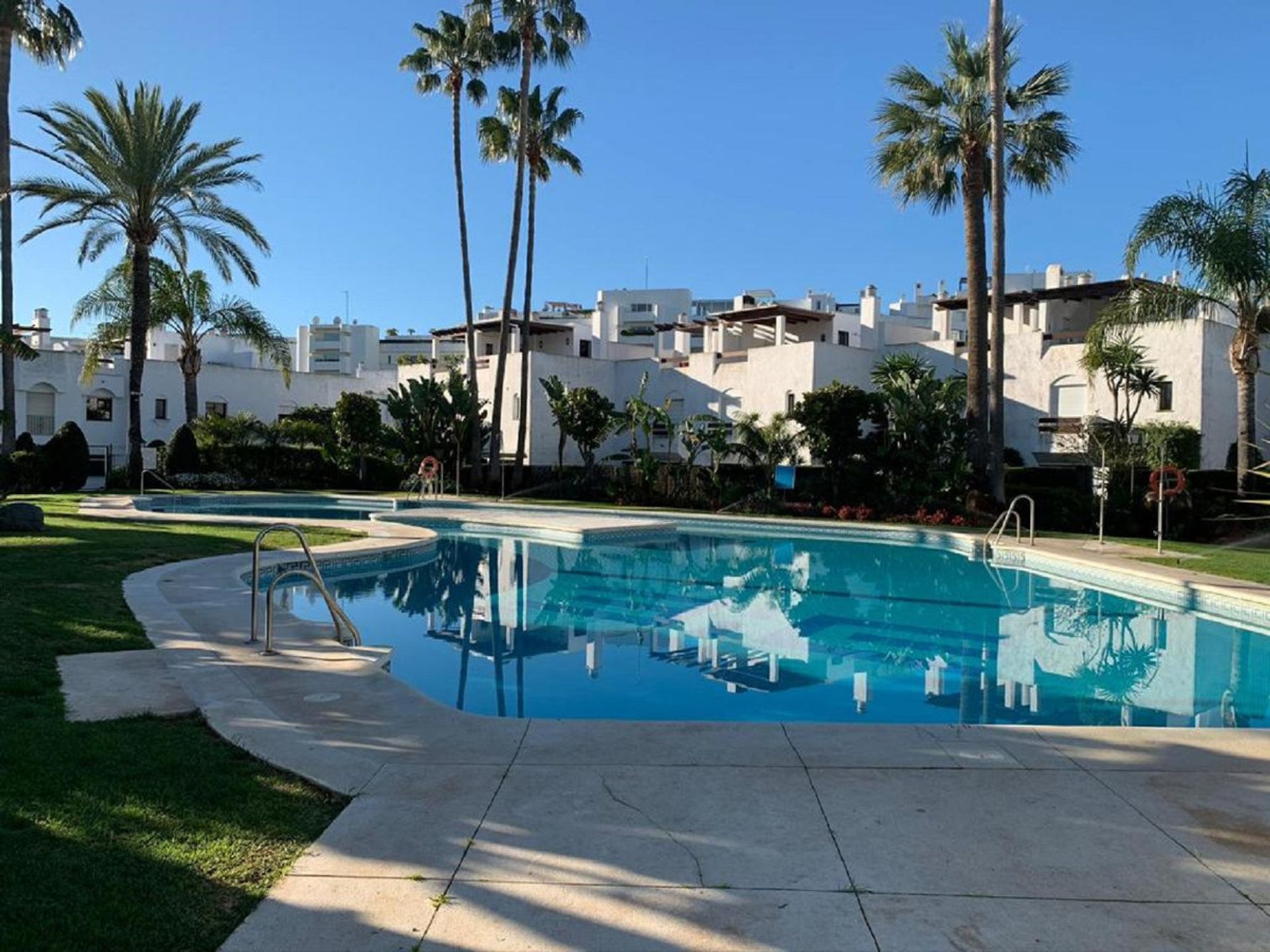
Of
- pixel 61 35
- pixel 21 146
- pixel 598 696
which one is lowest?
pixel 598 696

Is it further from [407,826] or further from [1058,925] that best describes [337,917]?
[1058,925]

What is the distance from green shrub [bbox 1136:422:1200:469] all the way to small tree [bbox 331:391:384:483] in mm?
24008

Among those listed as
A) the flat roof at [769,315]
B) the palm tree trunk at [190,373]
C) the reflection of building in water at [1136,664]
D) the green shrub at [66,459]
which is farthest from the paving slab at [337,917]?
the flat roof at [769,315]

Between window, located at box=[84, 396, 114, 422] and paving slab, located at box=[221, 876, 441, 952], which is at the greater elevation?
window, located at box=[84, 396, 114, 422]

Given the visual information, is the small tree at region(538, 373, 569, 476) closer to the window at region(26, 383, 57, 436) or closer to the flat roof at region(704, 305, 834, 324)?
the flat roof at region(704, 305, 834, 324)

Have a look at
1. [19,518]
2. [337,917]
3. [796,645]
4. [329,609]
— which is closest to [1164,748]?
[337,917]

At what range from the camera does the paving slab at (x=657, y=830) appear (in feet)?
12.2

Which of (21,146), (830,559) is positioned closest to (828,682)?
(830,559)

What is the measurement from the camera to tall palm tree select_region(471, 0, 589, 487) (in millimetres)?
30984

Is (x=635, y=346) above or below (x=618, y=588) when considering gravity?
above

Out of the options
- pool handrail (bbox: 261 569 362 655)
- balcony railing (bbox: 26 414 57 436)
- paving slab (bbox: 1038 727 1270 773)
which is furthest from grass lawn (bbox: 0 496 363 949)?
balcony railing (bbox: 26 414 57 436)

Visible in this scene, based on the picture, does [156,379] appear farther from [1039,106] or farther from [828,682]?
[828,682]

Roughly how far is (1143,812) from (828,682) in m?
4.38

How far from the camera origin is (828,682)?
8758 mm
